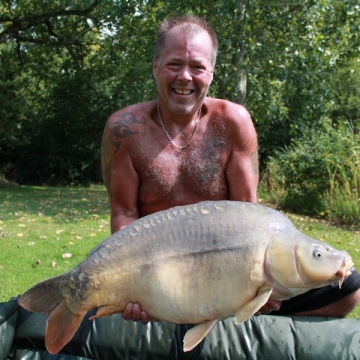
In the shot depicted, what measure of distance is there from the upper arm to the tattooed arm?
1.76 ft

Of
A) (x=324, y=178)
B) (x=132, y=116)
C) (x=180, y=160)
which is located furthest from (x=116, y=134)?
(x=324, y=178)

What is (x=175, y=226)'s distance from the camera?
187 centimetres

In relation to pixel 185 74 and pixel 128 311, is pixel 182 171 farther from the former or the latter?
pixel 128 311

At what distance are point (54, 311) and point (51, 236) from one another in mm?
5482

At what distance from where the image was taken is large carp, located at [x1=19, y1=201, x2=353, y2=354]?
68.0 inches

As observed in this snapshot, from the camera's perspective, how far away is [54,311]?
75.5 inches

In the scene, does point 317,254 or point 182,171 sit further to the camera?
point 182,171

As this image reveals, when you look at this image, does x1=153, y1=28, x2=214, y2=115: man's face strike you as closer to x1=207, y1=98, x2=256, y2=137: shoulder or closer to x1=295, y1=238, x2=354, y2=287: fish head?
x1=207, y1=98, x2=256, y2=137: shoulder

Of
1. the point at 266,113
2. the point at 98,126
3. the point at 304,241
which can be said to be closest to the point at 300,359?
the point at 304,241

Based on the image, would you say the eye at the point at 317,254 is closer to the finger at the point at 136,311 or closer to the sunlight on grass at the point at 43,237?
the finger at the point at 136,311

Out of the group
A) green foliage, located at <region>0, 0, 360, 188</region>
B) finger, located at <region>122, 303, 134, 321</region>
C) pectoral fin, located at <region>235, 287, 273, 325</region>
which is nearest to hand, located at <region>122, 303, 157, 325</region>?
finger, located at <region>122, 303, 134, 321</region>

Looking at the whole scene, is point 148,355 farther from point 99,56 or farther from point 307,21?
point 99,56

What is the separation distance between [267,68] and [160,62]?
26.8 ft

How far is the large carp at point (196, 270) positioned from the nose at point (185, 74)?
37.3 inches
